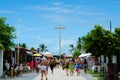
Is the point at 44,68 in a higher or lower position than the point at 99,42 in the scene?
lower

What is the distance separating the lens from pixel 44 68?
31172 millimetres

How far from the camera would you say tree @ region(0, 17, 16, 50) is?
3306cm

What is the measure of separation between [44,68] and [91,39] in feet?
18.1

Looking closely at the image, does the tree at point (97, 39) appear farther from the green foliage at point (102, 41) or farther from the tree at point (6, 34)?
the tree at point (6, 34)

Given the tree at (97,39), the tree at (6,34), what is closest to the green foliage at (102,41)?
the tree at (97,39)

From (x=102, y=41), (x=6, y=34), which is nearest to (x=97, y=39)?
(x=102, y=41)

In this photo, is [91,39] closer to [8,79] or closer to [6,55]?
[8,79]

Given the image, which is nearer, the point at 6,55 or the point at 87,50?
the point at 87,50

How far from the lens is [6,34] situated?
33062mm

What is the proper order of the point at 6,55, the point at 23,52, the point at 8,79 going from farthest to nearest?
the point at 23,52
the point at 6,55
the point at 8,79

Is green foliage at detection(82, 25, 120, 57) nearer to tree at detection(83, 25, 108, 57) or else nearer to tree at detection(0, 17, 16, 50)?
tree at detection(83, 25, 108, 57)

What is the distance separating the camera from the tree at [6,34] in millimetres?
33062

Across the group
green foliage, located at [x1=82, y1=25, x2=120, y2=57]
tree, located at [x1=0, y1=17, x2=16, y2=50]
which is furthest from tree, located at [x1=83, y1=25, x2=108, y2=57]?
tree, located at [x1=0, y1=17, x2=16, y2=50]

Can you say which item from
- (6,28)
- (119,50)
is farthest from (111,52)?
(6,28)
